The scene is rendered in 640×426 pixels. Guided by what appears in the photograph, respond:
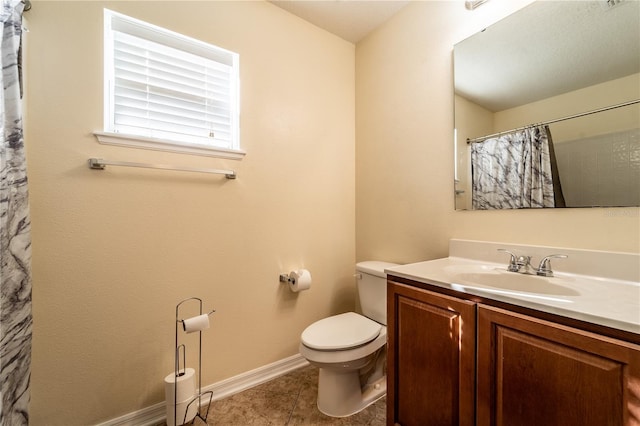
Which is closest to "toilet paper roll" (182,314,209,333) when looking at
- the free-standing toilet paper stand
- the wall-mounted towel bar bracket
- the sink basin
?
the free-standing toilet paper stand

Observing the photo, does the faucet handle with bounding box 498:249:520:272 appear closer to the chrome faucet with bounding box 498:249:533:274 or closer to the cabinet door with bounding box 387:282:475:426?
the chrome faucet with bounding box 498:249:533:274

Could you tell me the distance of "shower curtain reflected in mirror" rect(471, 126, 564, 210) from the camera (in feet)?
4.09

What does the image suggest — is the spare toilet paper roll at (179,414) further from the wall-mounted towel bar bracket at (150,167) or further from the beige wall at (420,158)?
the beige wall at (420,158)

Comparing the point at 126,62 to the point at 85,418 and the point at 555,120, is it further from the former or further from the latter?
the point at 555,120

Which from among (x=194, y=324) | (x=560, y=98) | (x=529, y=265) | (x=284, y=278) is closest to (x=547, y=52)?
(x=560, y=98)

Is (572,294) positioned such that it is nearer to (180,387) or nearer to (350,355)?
(350,355)

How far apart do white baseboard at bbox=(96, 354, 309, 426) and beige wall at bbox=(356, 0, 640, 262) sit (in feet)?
3.16

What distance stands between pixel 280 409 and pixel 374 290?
859 mm

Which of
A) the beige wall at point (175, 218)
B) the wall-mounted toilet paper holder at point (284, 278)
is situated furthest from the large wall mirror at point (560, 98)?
the wall-mounted toilet paper holder at point (284, 278)

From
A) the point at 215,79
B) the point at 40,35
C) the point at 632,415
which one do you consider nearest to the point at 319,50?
the point at 215,79

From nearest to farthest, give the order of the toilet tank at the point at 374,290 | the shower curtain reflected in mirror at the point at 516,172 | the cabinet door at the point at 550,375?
the cabinet door at the point at 550,375
the shower curtain reflected in mirror at the point at 516,172
the toilet tank at the point at 374,290

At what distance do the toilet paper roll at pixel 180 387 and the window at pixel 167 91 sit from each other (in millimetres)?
1169

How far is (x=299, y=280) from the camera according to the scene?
5.86ft

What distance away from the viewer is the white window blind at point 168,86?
1366 mm
